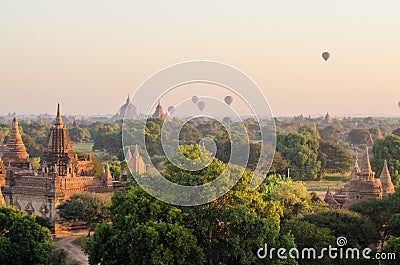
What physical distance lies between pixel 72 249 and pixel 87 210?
11.1 ft

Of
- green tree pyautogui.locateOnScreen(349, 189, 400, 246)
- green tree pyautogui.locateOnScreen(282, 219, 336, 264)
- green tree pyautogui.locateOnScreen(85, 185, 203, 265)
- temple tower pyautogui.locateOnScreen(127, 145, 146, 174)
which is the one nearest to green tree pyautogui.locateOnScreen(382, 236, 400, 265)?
green tree pyautogui.locateOnScreen(282, 219, 336, 264)

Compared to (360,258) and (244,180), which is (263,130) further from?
(360,258)

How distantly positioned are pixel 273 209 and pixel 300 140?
5096cm

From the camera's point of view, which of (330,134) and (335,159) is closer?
(335,159)

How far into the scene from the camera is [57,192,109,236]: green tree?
39250mm

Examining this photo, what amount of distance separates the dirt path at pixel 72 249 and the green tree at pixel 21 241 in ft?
11.6

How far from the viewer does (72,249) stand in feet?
119

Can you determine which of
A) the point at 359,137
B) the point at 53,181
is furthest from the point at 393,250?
the point at 359,137

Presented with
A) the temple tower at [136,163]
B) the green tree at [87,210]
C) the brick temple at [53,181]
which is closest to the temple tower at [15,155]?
the brick temple at [53,181]

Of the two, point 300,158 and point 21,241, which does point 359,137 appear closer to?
point 300,158

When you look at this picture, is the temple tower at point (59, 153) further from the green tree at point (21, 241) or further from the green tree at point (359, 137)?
the green tree at point (359, 137)

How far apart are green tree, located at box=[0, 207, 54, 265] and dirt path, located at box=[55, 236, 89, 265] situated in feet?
11.6

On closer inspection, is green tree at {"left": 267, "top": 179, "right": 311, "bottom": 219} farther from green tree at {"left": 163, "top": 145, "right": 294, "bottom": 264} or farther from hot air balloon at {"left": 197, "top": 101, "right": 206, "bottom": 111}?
hot air balloon at {"left": 197, "top": 101, "right": 206, "bottom": 111}

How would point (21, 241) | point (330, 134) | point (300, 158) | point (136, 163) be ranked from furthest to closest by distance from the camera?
point (330, 134) < point (300, 158) < point (136, 163) < point (21, 241)
